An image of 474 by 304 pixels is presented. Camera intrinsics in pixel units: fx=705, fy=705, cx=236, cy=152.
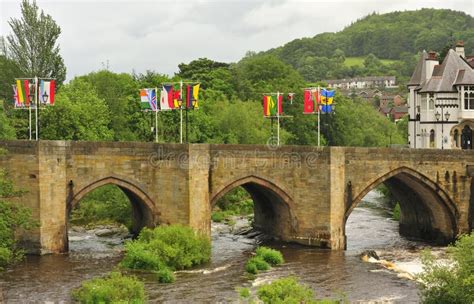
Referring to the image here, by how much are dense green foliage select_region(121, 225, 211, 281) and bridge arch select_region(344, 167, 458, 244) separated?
13.0 metres

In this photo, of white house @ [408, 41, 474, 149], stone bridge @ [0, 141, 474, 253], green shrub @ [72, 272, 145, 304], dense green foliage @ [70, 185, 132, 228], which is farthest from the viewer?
white house @ [408, 41, 474, 149]

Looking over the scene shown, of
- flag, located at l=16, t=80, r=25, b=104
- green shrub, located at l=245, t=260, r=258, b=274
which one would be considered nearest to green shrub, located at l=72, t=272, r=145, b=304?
green shrub, located at l=245, t=260, r=258, b=274

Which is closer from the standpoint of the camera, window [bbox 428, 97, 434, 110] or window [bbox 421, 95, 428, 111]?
window [bbox 428, 97, 434, 110]

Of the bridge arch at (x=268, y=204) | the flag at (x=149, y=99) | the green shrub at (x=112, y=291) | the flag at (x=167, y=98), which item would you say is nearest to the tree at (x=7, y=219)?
the green shrub at (x=112, y=291)

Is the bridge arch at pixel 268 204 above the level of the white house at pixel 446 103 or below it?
below

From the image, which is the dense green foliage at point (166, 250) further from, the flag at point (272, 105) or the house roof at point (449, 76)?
the house roof at point (449, 76)

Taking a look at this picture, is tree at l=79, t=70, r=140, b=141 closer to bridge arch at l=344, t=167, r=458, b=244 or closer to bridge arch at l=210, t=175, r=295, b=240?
bridge arch at l=210, t=175, r=295, b=240

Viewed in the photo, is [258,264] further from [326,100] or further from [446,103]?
[446,103]

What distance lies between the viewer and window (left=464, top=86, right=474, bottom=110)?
205 feet

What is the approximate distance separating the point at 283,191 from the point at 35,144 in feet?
55.7

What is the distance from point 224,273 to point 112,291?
1017cm

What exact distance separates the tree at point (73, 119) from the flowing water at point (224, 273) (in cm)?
1080

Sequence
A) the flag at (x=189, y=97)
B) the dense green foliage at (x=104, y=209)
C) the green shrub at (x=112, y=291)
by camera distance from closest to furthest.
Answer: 1. the green shrub at (x=112, y=291)
2. the flag at (x=189, y=97)
3. the dense green foliage at (x=104, y=209)

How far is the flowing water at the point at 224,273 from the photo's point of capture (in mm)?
34750
